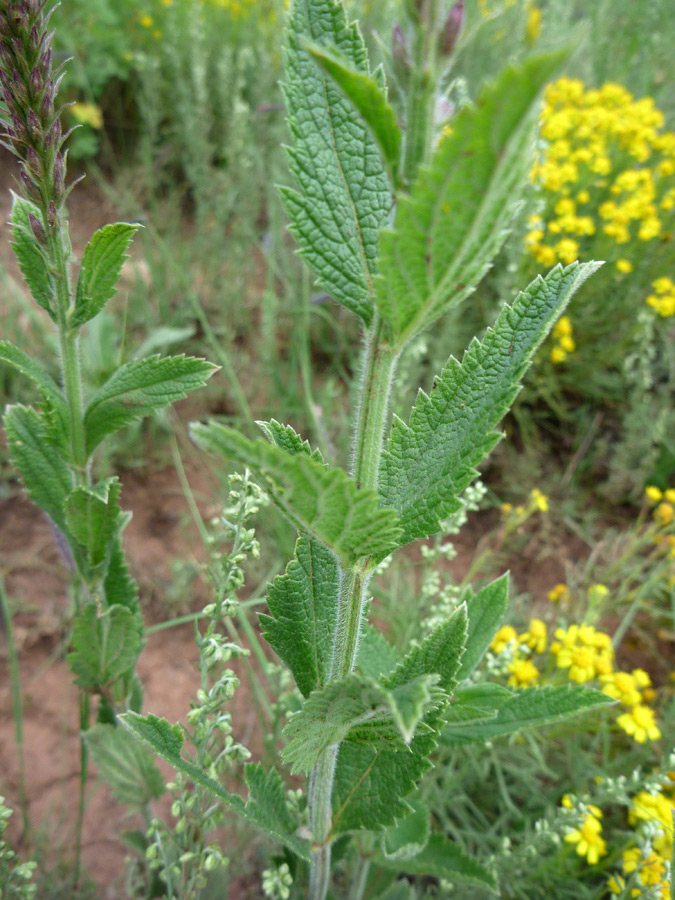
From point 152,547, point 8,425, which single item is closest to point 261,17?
point 152,547

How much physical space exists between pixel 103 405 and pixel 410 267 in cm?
69

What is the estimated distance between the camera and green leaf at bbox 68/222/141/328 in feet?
3.17

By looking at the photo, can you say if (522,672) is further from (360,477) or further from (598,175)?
(598,175)

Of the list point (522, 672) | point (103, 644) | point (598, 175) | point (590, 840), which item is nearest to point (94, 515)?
point (103, 644)

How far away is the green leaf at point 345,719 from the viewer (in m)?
0.69

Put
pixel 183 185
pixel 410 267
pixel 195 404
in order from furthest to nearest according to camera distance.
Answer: pixel 183 185 → pixel 195 404 → pixel 410 267

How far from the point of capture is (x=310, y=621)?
906 millimetres

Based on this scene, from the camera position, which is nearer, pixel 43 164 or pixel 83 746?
pixel 43 164

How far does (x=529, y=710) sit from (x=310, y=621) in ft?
1.44

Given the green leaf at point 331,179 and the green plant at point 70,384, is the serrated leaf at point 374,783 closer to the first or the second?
the green plant at point 70,384

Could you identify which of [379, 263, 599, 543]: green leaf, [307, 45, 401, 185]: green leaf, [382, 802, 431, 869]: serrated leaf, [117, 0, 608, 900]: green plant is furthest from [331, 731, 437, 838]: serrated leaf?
[307, 45, 401, 185]: green leaf

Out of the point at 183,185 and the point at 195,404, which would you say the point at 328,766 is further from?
the point at 183,185

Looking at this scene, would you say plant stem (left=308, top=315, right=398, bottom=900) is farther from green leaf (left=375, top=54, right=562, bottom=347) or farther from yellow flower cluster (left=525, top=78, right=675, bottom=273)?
yellow flower cluster (left=525, top=78, right=675, bottom=273)

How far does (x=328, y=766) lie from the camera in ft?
3.01
